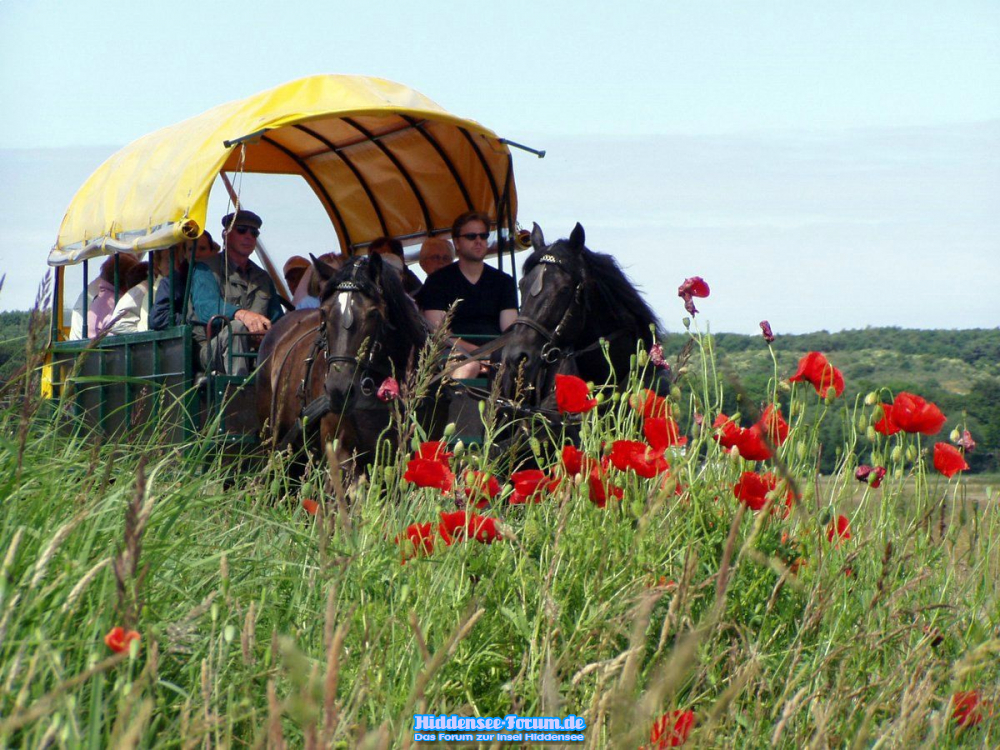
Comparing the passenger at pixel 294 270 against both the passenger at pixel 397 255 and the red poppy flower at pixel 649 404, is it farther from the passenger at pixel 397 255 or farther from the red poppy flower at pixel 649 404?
the red poppy flower at pixel 649 404

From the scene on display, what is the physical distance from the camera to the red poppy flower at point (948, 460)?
326 cm

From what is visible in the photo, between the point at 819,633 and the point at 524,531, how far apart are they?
2.69ft

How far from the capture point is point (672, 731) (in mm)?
1957

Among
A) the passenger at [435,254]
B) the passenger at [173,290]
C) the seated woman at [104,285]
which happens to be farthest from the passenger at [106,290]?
the passenger at [435,254]

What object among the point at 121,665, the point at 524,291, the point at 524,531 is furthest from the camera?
the point at 524,291

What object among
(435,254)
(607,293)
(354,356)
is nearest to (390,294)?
(354,356)

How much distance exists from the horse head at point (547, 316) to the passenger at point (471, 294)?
1.26 metres

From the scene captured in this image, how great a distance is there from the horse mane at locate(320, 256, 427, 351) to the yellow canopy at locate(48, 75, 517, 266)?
106cm

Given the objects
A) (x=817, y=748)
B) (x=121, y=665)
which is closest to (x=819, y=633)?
(x=817, y=748)

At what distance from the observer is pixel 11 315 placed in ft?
13.4

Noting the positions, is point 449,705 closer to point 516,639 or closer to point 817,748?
point 516,639

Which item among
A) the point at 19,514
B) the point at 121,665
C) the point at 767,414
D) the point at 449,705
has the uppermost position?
the point at 767,414

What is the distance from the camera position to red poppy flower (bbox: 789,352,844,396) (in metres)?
3.21

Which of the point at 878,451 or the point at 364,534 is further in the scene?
the point at 878,451
